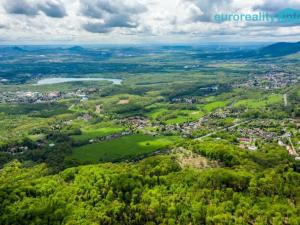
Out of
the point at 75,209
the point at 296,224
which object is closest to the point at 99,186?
the point at 75,209

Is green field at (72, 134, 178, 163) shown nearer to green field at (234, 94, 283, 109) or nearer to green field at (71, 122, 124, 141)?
green field at (71, 122, 124, 141)

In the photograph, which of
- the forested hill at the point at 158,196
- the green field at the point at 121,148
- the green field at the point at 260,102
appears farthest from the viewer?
the green field at the point at 260,102

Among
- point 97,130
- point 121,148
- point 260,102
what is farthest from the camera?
point 260,102

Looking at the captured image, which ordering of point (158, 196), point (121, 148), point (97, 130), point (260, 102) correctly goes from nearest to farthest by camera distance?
point (158, 196), point (121, 148), point (97, 130), point (260, 102)

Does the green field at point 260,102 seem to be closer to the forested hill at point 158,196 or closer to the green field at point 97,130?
the green field at point 97,130

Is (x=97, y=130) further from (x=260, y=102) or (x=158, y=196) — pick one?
(x=260, y=102)

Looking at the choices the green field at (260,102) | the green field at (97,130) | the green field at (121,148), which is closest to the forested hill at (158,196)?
the green field at (121,148)

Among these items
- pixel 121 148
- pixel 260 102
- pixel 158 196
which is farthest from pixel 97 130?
pixel 260 102
